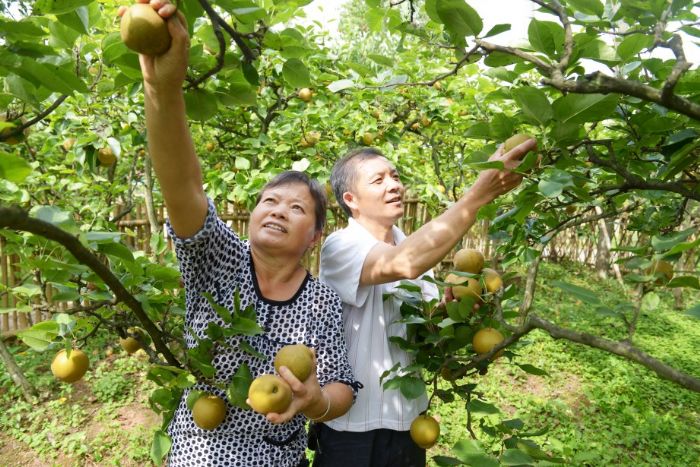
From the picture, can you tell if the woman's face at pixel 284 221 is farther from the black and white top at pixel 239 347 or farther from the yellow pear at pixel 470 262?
the yellow pear at pixel 470 262

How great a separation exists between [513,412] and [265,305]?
3.47 meters

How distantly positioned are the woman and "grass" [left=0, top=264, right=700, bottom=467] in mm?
1710

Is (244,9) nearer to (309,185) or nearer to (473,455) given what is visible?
(309,185)

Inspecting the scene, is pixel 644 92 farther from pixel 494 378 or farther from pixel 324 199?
pixel 494 378

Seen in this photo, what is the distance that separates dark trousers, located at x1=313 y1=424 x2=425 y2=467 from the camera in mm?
1646

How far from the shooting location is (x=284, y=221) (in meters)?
1.43

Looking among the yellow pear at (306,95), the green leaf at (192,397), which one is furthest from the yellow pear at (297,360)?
the yellow pear at (306,95)

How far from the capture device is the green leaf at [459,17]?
1.01 meters

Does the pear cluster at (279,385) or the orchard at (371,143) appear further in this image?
the pear cluster at (279,385)

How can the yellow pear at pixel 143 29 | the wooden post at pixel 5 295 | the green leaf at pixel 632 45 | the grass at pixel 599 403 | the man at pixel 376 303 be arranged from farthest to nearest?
1. the wooden post at pixel 5 295
2. the grass at pixel 599 403
3. the man at pixel 376 303
4. the green leaf at pixel 632 45
5. the yellow pear at pixel 143 29

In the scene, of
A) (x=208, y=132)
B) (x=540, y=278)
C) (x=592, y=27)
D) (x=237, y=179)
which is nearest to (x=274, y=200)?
(x=592, y=27)

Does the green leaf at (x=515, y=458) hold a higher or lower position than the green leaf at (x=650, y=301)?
lower

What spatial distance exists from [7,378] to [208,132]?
275 cm

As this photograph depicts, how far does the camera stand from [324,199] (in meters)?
1.63
